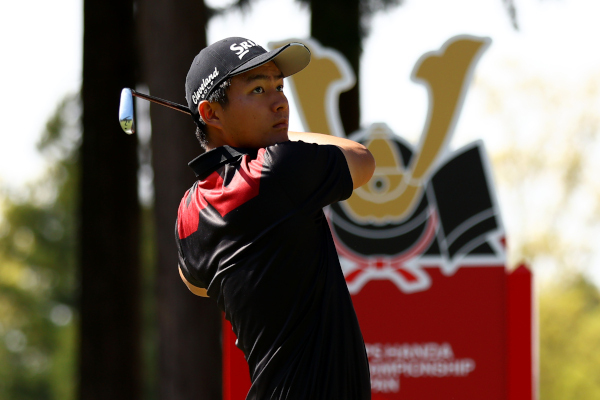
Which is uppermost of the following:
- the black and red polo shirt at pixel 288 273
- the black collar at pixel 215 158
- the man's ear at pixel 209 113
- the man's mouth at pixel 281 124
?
the man's ear at pixel 209 113

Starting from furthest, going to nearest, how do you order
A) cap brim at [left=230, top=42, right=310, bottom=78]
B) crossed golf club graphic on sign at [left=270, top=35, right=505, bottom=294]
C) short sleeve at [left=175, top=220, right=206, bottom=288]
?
crossed golf club graphic on sign at [left=270, top=35, right=505, bottom=294] → short sleeve at [left=175, top=220, right=206, bottom=288] → cap brim at [left=230, top=42, right=310, bottom=78]

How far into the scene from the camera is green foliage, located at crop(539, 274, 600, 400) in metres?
26.9

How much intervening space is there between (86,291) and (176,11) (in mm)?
4005

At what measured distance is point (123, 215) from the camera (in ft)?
29.9

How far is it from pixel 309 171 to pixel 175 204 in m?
4.18

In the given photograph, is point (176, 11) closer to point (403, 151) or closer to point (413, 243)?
point (403, 151)

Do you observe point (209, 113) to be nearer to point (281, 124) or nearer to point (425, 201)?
point (281, 124)

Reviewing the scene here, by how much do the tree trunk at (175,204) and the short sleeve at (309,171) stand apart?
159 inches

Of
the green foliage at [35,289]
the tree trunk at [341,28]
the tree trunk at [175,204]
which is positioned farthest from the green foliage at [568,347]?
the tree trunk at [175,204]

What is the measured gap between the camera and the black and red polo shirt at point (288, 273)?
217cm

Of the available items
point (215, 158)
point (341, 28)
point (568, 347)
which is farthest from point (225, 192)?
point (568, 347)

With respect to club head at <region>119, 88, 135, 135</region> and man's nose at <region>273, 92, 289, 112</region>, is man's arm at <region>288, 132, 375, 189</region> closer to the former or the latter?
man's nose at <region>273, 92, 289, 112</region>

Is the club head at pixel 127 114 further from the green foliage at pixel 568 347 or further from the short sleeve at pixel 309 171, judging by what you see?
the green foliage at pixel 568 347

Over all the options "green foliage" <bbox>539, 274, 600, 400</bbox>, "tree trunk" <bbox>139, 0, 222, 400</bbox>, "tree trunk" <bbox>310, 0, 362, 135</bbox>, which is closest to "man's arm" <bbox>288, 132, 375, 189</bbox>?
"tree trunk" <bbox>139, 0, 222, 400</bbox>
